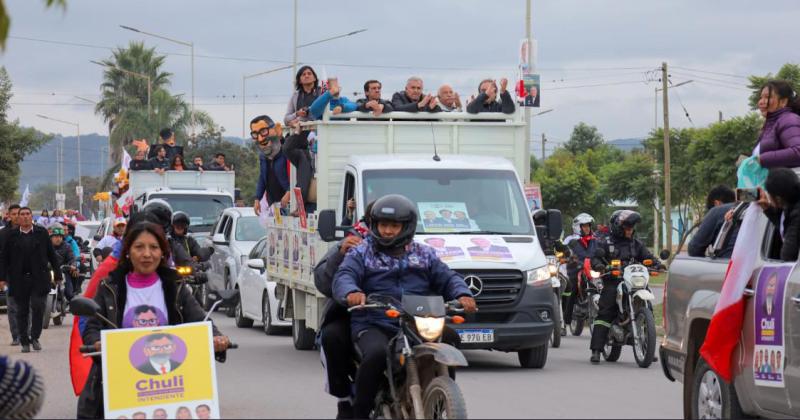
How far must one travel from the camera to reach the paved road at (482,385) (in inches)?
490

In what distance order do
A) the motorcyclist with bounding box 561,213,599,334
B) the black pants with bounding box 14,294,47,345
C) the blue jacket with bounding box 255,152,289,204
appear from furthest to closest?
the motorcyclist with bounding box 561,213,599,334
the blue jacket with bounding box 255,152,289,204
the black pants with bounding box 14,294,47,345

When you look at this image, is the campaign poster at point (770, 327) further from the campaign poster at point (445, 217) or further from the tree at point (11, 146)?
the tree at point (11, 146)

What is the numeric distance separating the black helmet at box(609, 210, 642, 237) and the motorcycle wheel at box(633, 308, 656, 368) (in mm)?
1221

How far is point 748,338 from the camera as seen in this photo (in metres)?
9.06

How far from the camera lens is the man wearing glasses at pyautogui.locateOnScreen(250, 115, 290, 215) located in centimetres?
2005

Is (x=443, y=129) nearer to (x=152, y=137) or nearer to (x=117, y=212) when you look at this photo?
(x=117, y=212)

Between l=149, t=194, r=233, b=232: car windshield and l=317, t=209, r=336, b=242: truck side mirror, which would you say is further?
l=149, t=194, r=233, b=232: car windshield

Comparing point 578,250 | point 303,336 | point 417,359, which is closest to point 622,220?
point 578,250

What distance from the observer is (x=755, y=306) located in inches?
353

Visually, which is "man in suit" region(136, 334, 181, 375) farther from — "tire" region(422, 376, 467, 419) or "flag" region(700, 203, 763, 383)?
"flag" region(700, 203, 763, 383)

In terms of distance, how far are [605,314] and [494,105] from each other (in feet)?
10.00

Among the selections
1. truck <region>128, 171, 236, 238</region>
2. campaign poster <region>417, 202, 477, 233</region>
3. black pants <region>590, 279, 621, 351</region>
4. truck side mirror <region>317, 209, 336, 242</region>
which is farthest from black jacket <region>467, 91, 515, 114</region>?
truck <region>128, 171, 236, 238</region>

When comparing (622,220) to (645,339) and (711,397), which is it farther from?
(711,397)

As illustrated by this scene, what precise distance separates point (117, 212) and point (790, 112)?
1055 inches
